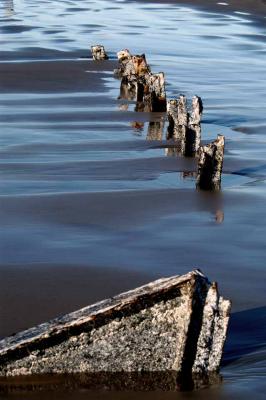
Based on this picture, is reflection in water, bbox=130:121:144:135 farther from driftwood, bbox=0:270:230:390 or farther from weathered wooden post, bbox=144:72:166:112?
driftwood, bbox=0:270:230:390

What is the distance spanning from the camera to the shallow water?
7.05 meters

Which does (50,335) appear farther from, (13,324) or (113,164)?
(113,164)

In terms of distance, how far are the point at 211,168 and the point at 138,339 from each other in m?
5.24

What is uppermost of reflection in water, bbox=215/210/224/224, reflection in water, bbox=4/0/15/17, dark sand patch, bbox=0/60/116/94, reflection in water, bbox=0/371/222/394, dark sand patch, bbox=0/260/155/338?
reflection in water, bbox=4/0/15/17

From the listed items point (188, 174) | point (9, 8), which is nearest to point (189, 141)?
point (188, 174)

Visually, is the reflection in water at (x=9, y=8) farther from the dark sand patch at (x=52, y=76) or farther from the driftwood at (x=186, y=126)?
the driftwood at (x=186, y=126)

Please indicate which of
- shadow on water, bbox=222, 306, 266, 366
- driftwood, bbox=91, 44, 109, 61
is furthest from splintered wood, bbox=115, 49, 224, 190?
shadow on water, bbox=222, 306, 266, 366

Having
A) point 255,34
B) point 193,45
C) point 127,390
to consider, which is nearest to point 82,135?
point 127,390

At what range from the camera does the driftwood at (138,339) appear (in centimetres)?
562

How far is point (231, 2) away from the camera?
40656 millimetres

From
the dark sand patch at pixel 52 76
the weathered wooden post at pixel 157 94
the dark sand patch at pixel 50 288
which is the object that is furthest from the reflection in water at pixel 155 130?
the dark sand patch at pixel 50 288

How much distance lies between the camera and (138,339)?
5.70 m

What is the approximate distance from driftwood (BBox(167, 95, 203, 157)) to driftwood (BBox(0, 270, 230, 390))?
7.10 meters

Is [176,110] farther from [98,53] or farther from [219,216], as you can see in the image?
[98,53]
